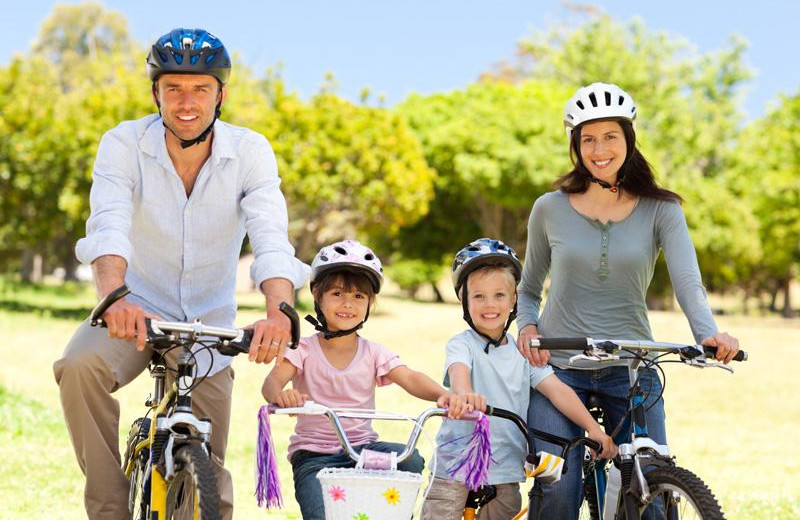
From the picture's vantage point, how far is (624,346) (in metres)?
4.06

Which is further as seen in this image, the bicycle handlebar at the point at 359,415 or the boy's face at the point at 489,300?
the boy's face at the point at 489,300

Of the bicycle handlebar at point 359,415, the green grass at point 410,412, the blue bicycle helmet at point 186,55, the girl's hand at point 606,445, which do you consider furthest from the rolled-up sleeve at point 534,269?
the green grass at point 410,412

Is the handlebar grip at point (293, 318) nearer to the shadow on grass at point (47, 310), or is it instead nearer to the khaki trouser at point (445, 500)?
the khaki trouser at point (445, 500)

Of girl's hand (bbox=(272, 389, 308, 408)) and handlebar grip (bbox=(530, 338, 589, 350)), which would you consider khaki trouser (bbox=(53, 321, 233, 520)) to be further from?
handlebar grip (bbox=(530, 338, 589, 350))

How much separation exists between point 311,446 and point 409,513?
93 cm

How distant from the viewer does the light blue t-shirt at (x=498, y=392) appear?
4641mm

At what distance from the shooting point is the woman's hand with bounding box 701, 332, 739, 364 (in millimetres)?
4059

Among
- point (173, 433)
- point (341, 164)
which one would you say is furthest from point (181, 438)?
point (341, 164)

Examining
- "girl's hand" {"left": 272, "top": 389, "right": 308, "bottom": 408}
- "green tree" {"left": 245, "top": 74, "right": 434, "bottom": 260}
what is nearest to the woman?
"girl's hand" {"left": 272, "top": 389, "right": 308, "bottom": 408}

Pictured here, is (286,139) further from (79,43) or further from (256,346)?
(79,43)

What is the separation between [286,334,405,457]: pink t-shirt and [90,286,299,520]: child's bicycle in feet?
2.13

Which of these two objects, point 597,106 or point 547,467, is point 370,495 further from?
point 597,106

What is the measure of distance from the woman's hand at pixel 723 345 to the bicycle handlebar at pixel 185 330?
1623 mm

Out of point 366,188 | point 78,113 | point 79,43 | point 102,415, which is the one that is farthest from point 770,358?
point 79,43
